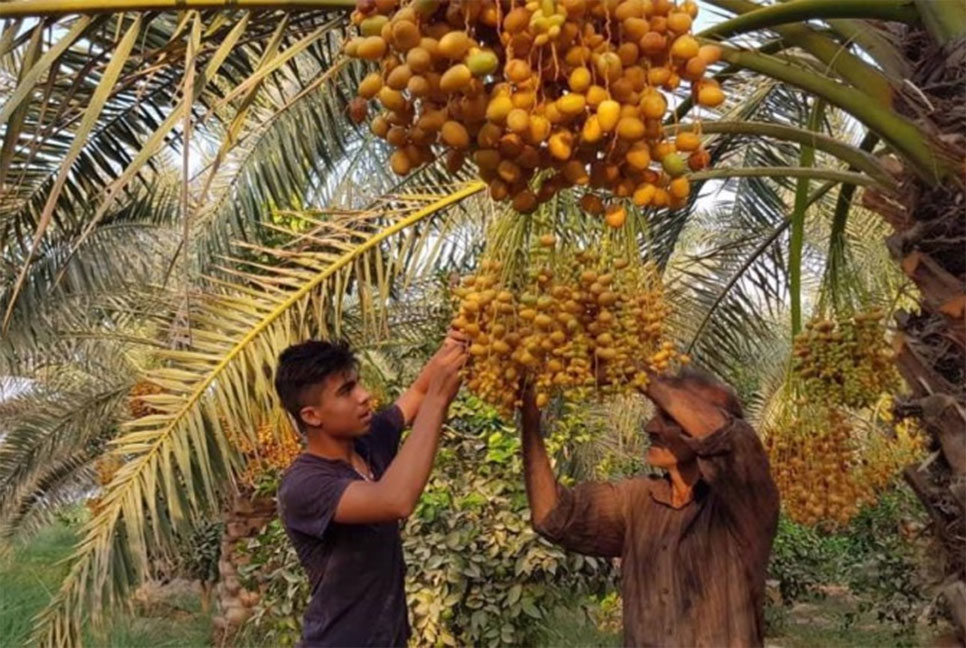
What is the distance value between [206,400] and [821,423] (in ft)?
6.11

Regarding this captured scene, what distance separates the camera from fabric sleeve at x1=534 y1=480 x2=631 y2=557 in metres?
2.24

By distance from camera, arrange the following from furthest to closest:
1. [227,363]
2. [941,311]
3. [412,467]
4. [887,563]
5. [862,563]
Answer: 1. [862,563]
2. [887,563]
3. [227,363]
4. [941,311]
5. [412,467]

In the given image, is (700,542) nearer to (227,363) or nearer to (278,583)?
(227,363)

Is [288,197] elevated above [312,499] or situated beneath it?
elevated above

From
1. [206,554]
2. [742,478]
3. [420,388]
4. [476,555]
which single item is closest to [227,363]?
[420,388]

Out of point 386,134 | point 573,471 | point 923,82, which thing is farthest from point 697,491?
point 573,471

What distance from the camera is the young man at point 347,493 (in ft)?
6.40

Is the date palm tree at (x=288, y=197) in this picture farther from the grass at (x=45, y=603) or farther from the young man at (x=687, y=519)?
the grass at (x=45, y=603)

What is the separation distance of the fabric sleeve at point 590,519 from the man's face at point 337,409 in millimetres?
432

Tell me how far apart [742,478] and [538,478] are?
1.47 feet

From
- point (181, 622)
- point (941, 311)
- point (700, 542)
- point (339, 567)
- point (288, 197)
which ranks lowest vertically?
point (181, 622)

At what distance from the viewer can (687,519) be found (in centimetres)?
213

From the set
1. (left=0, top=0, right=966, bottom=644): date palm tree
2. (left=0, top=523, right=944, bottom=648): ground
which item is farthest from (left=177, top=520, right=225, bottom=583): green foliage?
(left=0, top=0, right=966, bottom=644): date palm tree

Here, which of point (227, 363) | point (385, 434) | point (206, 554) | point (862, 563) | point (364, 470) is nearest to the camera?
point (364, 470)
